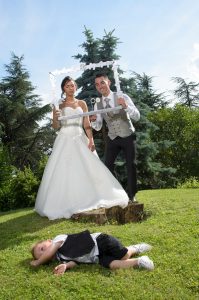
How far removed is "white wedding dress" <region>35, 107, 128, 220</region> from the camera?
761 cm

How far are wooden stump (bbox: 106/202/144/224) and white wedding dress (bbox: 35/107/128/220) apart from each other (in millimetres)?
104

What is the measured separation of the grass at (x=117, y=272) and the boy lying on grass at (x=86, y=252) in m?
0.10

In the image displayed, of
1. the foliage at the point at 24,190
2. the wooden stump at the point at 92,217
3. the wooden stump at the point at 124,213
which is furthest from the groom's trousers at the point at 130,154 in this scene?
the foliage at the point at 24,190

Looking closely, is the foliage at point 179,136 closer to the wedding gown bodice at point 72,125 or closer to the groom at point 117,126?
the groom at point 117,126

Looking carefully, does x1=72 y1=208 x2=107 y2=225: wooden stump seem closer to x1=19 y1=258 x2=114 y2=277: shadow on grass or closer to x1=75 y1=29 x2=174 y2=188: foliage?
x1=19 y1=258 x2=114 y2=277: shadow on grass

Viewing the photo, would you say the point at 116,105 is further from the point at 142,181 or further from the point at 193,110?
the point at 193,110

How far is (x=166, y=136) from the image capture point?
26562 mm

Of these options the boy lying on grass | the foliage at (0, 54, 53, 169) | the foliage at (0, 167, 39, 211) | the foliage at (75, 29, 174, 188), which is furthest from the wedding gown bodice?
the foliage at (0, 54, 53, 169)

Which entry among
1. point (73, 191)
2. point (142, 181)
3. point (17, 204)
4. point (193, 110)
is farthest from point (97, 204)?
point (193, 110)

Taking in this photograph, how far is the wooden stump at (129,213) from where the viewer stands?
25.2ft

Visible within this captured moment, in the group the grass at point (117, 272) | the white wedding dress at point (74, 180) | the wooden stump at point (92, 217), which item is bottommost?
the grass at point (117, 272)

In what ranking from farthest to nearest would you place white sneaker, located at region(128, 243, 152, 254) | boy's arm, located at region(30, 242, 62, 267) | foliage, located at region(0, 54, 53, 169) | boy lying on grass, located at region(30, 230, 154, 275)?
foliage, located at region(0, 54, 53, 169) < white sneaker, located at region(128, 243, 152, 254) < boy's arm, located at region(30, 242, 62, 267) < boy lying on grass, located at region(30, 230, 154, 275)

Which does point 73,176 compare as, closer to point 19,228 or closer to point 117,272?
point 19,228

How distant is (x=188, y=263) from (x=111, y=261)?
951 millimetres
